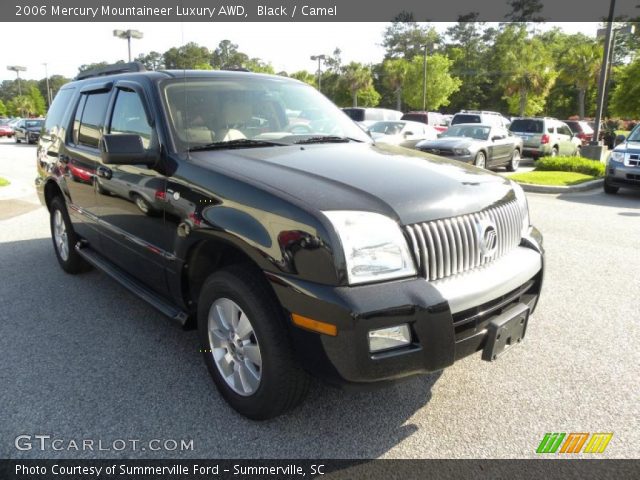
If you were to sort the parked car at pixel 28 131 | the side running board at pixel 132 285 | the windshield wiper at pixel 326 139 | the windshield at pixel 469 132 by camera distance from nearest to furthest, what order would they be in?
the side running board at pixel 132 285, the windshield wiper at pixel 326 139, the windshield at pixel 469 132, the parked car at pixel 28 131

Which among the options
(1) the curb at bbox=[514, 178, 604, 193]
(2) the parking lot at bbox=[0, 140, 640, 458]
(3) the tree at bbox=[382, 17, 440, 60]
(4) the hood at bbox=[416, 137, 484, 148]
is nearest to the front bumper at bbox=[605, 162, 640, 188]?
(1) the curb at bbox=[514, 178, 604, 193]

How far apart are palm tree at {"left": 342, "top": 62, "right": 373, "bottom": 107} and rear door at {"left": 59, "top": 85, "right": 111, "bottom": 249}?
58.1 metres

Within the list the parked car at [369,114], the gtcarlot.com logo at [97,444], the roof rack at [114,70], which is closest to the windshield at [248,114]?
the roof rack at [114,70]

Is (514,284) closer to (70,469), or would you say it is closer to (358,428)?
(358,428)

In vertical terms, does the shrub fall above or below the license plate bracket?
below

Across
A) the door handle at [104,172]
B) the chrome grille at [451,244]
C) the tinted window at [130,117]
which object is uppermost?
the tinted window at [130,117]

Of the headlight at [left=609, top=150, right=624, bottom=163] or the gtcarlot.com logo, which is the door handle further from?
the headlight at [left=609, top=150, right=624, bottom=163]

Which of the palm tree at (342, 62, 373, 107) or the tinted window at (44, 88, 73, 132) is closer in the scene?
the tinted window at (44, 88, 73, 132)

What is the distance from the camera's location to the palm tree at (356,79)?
60156mm

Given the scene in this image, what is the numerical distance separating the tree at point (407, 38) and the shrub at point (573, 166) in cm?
7291

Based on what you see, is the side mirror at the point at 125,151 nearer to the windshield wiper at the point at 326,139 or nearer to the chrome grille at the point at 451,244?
the windshield wiper at the point at 326,139

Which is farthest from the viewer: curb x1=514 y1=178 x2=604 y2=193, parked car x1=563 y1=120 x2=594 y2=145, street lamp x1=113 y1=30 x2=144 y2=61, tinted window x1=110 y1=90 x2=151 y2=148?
parked car x1=563 y1=120 x2=594 y2=145

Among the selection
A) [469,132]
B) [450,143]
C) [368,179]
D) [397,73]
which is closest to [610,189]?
[450,143]

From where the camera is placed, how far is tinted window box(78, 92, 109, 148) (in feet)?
14.2
